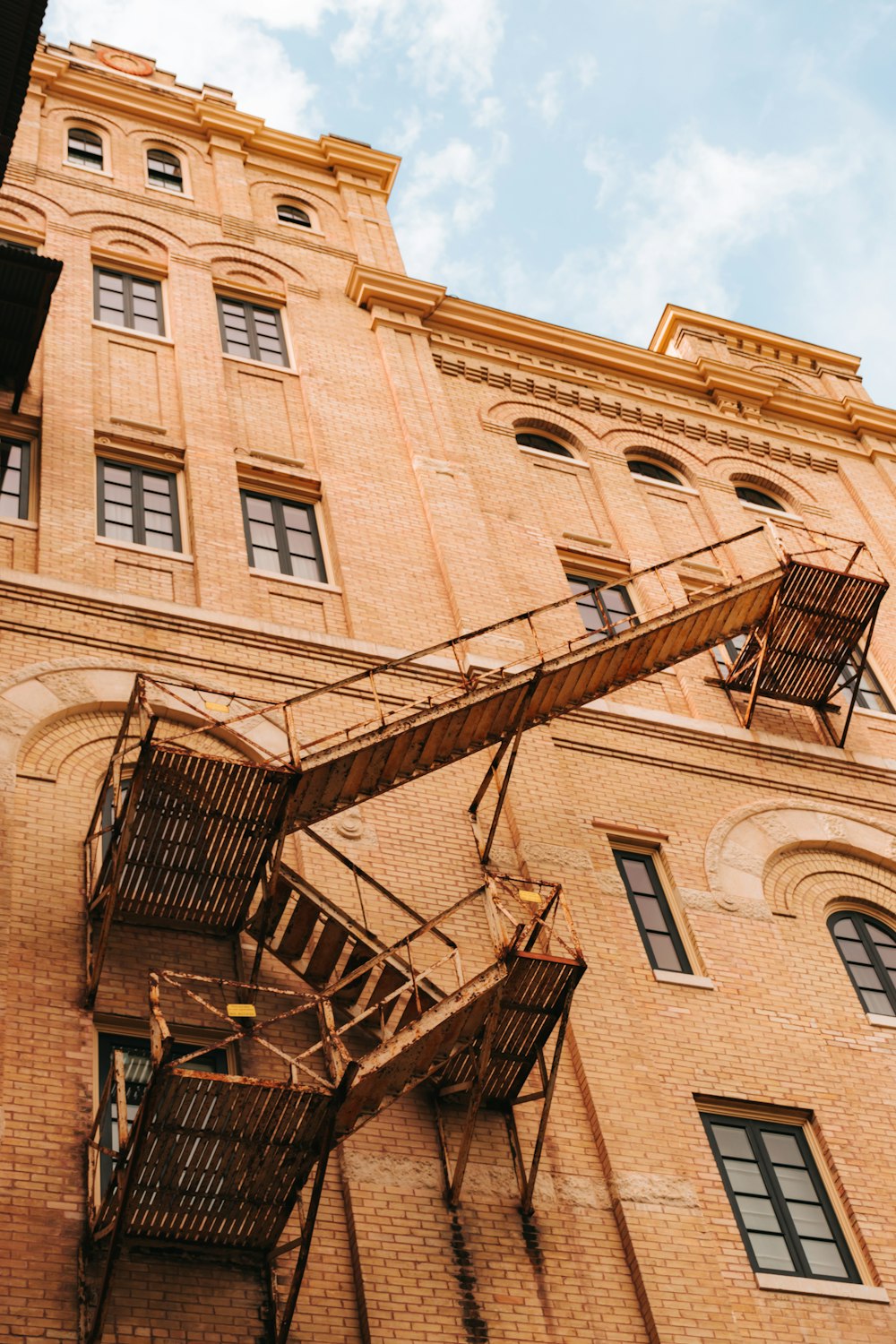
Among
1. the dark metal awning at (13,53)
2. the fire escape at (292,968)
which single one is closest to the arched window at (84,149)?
the dark metal awning at (13,53)

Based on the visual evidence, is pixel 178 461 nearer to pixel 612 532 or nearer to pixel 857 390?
pixel 612 532

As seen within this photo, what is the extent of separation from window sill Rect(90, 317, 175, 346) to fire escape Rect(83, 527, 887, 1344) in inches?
293

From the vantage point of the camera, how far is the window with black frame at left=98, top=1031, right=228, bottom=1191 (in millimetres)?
13164

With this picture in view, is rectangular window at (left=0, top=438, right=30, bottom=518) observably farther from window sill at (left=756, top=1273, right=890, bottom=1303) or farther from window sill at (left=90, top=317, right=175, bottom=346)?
window sill at (left=756, top=1273, right=890, bottom=1303)

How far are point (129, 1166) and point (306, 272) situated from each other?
62.4 feet

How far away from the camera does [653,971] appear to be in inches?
672

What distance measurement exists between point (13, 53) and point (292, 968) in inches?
404

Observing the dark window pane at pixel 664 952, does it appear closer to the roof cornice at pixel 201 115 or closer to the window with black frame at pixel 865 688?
the window with black frame at pixel 865 688

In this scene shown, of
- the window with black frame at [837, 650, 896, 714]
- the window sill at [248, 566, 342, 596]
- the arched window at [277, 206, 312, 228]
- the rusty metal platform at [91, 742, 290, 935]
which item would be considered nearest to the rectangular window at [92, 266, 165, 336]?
the arched window at [277, 206, 312, 228]

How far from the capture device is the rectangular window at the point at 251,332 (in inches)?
987

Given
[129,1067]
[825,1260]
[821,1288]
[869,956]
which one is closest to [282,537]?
[869,956]

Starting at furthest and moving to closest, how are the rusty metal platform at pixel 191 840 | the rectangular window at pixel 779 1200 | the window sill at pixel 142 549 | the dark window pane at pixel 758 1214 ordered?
the window sill at pixel 142 549 → the dark window pane at pixel 758 1214 → the rectangular window at pixel 779 1200 → the rusty metal platform at pixel 191 840

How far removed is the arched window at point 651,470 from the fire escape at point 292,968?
8389 mm

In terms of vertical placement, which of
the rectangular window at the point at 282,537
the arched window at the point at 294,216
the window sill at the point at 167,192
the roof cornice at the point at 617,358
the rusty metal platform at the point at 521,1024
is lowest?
the rusty metal platform at the point at 521,1024
